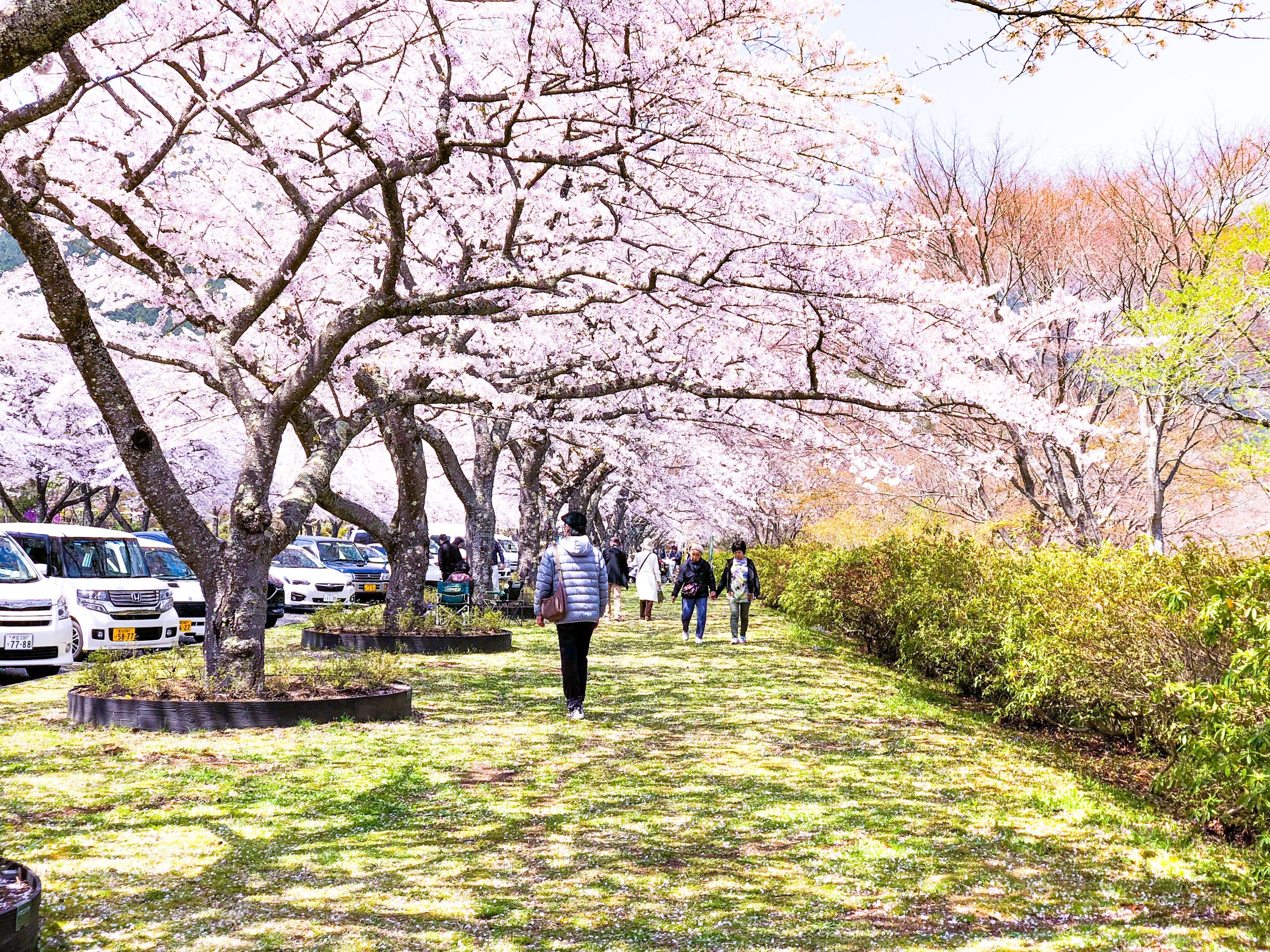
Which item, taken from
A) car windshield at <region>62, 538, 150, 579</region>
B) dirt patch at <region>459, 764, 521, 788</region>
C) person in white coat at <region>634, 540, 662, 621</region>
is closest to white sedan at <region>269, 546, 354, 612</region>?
person in white coat at <region>634, 540, 662, 621</region>

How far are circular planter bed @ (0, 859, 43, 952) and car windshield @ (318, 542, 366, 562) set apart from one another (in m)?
24.0

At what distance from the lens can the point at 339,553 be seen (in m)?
28.3

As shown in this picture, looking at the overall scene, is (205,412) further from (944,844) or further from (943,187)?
(944,844)

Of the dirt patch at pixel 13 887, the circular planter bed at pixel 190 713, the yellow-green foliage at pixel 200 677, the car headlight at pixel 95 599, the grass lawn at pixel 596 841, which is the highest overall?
the car headlight at pixel 95 599

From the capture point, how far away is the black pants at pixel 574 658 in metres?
9.86

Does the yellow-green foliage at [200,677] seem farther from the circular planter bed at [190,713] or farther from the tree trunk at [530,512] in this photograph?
the tree trunk at [530,512]

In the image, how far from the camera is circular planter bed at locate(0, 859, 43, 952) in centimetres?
353

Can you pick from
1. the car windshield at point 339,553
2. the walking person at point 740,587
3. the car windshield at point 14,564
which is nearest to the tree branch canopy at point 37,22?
the car windshield at point 14,564

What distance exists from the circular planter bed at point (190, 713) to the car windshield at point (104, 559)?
576 cm

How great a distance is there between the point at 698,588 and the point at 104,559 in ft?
33.0

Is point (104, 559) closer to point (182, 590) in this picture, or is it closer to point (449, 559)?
point (182, 590)

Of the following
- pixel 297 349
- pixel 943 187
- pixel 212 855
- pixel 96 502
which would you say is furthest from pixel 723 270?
pixel 96 502

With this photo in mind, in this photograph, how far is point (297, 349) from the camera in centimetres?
1495

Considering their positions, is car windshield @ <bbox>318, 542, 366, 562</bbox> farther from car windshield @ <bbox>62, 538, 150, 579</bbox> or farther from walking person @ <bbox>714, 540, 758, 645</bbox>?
walking person @ <bbox>714, 540, 758, 645</bbox>
